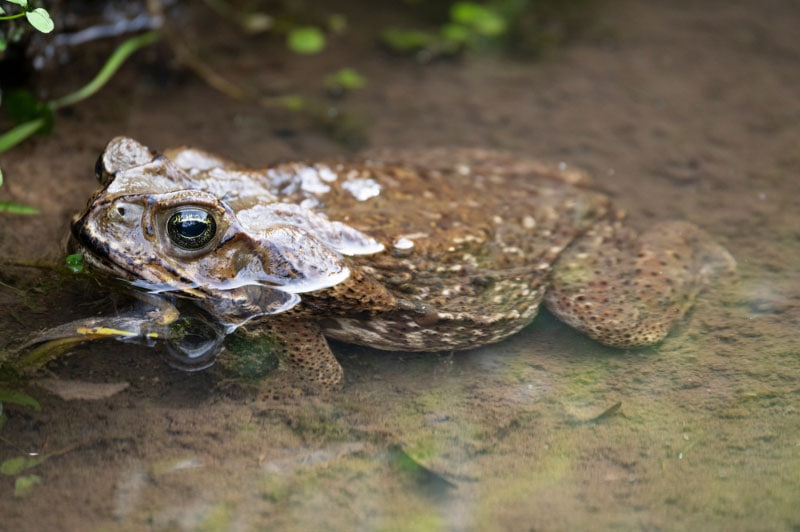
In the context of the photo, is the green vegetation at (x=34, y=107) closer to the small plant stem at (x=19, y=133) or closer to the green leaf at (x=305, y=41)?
the small plant stem at (x=19, y=133)

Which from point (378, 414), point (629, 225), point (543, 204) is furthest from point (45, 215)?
point (629, 225)

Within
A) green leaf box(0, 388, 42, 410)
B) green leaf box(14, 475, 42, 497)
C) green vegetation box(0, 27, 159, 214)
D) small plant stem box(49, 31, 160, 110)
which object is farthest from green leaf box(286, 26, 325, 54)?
green leaf box(14, 475, 42, 497)

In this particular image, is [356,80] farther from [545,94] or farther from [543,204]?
Answer: [543,204]

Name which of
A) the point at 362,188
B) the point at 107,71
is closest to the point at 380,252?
the point at 362,188

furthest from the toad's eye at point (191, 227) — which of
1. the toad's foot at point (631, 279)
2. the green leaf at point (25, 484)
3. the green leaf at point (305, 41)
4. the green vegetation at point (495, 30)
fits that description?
the green vegetation at point (495, 30)

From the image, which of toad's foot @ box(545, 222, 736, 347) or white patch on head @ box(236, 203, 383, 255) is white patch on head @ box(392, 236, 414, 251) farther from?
toad's foot @ box(545, 222, 736, 347)
